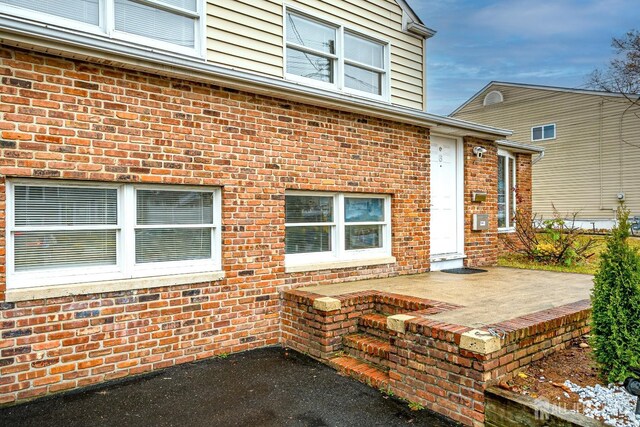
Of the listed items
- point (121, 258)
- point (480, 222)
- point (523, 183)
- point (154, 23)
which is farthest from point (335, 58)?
point (523, 183)

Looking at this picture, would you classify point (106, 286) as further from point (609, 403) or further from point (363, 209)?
point (609, 403)

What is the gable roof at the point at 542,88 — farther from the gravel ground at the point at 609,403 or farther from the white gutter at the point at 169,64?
the gravel ground at the point at 609,403

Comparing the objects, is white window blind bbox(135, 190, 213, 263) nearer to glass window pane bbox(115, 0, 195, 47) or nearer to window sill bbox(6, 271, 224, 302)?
window sill bbox(6, 271, 224, 302)

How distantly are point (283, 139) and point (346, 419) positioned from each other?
360 cm

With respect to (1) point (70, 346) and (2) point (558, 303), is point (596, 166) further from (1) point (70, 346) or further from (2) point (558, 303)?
(1) point (70, 346)

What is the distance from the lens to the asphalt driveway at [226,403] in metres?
3.63

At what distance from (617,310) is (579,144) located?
19.0 metres

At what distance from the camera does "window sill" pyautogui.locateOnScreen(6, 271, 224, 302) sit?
158 inches

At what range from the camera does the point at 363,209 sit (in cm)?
698

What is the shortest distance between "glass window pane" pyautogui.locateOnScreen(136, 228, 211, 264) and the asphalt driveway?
126 cm

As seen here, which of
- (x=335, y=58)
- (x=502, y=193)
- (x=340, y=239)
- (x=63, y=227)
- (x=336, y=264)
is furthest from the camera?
(x=502, y=193)

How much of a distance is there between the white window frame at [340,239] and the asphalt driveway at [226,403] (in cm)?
183

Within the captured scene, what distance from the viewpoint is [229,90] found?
5359mm

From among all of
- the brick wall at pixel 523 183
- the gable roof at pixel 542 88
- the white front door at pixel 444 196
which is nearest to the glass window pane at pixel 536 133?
the gable roof at pixel 542 88
